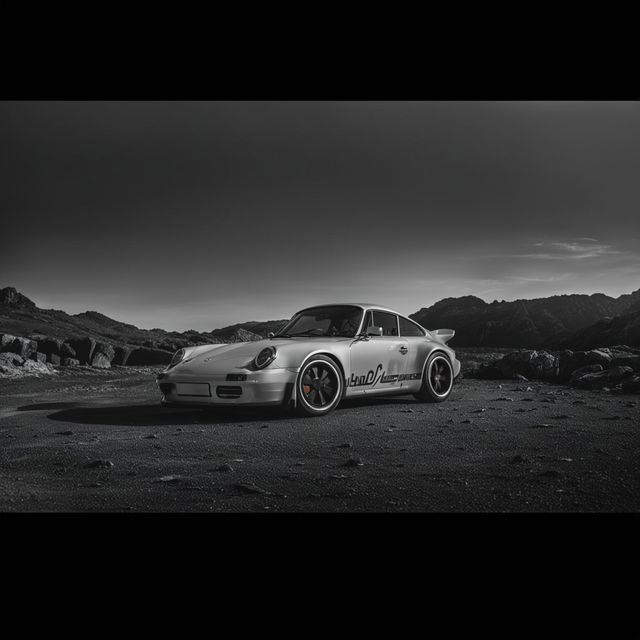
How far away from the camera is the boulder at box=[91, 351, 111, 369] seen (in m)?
8.83

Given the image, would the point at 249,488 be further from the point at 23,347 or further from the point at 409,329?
the point at 23,347

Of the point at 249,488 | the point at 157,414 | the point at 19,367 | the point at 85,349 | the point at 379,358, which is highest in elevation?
the point at 85,349

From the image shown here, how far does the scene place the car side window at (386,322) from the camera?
506 cm

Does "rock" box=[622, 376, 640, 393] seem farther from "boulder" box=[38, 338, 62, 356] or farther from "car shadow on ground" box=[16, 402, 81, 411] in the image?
"boulder" box=[38, 338, 62, 356]

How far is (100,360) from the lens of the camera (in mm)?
8984

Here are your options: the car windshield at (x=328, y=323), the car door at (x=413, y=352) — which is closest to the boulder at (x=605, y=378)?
the car door at (x=413, y=352)

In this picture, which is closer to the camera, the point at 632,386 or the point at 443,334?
the point at 443,334

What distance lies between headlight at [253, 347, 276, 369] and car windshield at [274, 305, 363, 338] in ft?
1.96

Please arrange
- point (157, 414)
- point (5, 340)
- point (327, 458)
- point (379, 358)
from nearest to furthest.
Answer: point (327, 458) → point (157, 414) → point (379, 358) → point (5, 340)

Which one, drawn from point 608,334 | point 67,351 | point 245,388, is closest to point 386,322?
point 245,388

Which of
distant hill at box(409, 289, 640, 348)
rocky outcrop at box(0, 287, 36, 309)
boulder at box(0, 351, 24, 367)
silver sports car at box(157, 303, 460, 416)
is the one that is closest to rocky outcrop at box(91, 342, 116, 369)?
boulder at box(0, 351, 24, 367)

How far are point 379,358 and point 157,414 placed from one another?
76.3 inches
